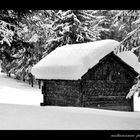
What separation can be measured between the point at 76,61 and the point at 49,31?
17.7 feet

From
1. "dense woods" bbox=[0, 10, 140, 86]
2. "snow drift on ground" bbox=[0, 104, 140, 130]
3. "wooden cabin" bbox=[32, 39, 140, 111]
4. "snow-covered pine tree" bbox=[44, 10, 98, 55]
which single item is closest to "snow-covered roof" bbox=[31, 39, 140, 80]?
"wooden cabin" bbox=[32, 39, 140, 111]

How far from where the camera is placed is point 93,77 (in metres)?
19.1

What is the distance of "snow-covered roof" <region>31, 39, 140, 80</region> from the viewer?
18.2 metres

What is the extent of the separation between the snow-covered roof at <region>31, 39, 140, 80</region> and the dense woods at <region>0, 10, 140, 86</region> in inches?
54.9

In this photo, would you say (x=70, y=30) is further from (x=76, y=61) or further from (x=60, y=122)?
(x=60, y=122)

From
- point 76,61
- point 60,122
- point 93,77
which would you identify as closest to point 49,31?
point 76,61

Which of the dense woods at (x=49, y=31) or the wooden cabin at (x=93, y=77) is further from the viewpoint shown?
the wooden cabin at (x=93, y=77)

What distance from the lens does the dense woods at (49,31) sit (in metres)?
9.88

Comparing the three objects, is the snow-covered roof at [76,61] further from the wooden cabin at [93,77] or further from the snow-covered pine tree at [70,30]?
the snow-covered pine tree at [70,30]

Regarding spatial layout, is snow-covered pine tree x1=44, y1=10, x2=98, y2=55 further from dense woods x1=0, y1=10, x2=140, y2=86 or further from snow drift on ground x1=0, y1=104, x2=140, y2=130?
snow drift on ground x1=0, y1=104, x2=140, y2=130

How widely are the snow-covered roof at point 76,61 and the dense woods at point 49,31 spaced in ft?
4.57

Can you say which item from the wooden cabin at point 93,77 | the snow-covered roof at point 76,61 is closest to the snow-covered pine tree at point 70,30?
the snow-covered roof at point 76,61

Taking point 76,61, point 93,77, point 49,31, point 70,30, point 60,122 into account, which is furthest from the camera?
point 70,30
